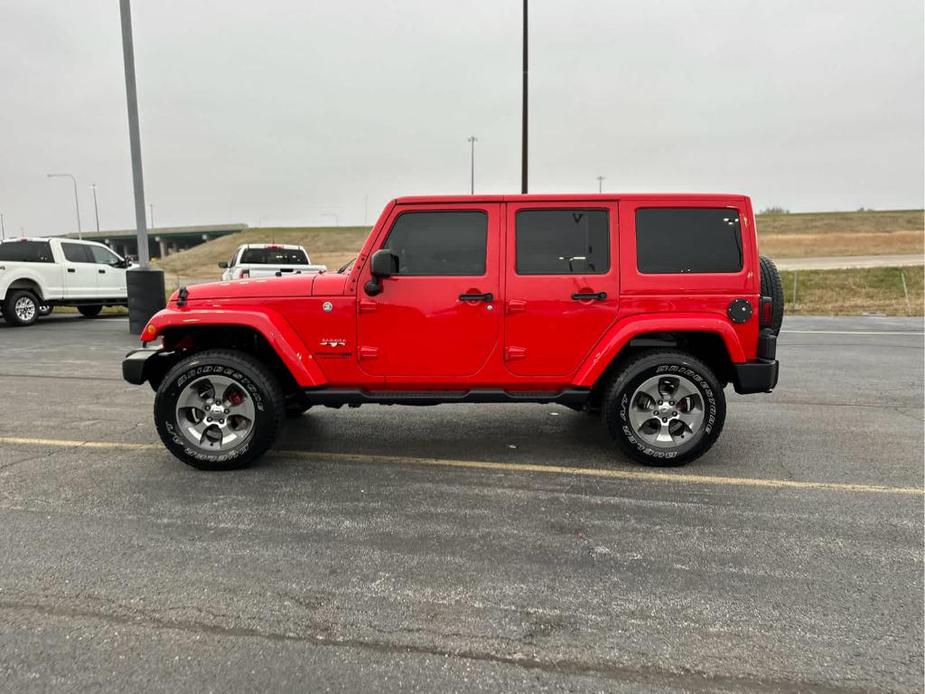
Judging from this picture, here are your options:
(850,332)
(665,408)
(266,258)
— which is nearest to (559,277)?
(665,408)

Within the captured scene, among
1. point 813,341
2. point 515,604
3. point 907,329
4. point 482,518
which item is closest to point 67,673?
point 515,604

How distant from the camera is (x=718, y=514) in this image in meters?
3.48

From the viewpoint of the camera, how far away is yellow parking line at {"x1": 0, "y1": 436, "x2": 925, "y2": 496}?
391 cm

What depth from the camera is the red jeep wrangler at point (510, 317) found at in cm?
416

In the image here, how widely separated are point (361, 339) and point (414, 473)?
100cm

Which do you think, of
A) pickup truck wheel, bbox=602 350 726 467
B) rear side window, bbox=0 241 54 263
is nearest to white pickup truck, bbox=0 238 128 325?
rear side window, bbox=0 241 54 263

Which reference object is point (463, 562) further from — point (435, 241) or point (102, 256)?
point (102, 256)

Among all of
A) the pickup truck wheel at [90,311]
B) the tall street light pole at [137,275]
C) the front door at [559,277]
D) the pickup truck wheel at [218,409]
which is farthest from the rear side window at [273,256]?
the front door at [559,277]

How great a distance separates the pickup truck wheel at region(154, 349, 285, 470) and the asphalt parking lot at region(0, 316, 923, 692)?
0.57 feet

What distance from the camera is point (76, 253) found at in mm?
13836

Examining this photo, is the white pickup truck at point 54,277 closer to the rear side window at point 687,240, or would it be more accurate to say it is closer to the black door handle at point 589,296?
the black door handle at point 589,296

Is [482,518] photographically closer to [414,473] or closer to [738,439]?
[414,473]

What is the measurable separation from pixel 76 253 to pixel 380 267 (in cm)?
1305

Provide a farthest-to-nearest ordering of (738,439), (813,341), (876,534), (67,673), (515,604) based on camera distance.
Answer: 1. (813,341)
2. (738,439)
3. (876,534)
4. (515,604)
5. (67,673)
